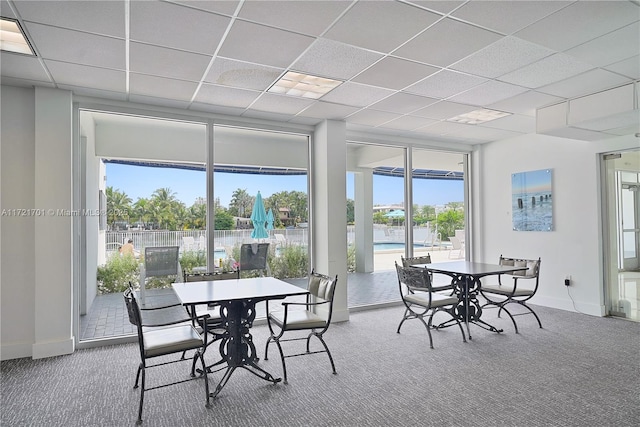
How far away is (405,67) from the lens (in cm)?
362

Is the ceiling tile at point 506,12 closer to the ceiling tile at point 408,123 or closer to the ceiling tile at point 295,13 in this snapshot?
the ceiling tile at point 295,13

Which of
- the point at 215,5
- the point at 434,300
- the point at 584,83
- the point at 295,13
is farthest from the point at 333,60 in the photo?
the point at 434,300

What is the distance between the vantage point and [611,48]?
3240mm

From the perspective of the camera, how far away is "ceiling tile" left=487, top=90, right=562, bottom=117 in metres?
4.46

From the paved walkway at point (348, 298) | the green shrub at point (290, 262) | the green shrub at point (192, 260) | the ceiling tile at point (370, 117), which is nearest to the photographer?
the paved walkway at point (348, 298)

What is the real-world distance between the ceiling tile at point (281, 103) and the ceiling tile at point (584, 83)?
2.72 m

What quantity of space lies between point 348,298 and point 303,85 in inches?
137

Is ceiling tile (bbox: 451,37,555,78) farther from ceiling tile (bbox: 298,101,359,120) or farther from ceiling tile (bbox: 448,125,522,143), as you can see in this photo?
ceiling tile (bbox: 448,125,522,143)

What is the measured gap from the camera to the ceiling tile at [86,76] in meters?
3.51

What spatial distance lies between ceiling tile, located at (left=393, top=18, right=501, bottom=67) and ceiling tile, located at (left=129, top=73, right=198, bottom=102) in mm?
2238

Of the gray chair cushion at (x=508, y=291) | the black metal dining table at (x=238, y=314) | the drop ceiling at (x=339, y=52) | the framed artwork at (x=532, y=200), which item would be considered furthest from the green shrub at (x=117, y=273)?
the framed artwork at (x=532, y=200)

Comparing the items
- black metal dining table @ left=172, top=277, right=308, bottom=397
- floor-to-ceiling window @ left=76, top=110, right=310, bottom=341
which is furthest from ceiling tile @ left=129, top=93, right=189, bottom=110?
black metal dining table @ left=172, top=277, right=308, bottom=397

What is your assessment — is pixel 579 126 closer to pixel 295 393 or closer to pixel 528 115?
pixel 528 115

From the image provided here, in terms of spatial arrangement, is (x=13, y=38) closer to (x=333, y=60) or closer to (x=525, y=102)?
(x=333, y=60)
